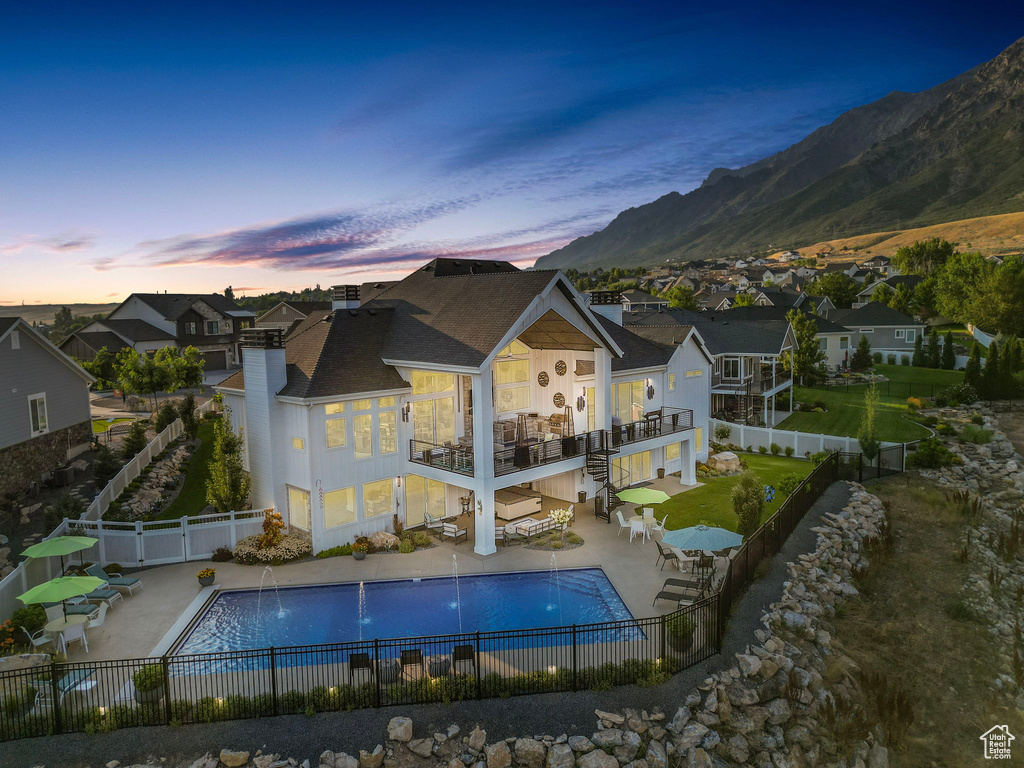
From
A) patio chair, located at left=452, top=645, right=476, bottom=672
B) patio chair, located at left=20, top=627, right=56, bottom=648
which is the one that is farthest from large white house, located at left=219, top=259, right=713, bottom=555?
patio chair, located at left=20, top=627, right=56, bottom=648

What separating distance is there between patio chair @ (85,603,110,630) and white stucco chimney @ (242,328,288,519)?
20.0ft

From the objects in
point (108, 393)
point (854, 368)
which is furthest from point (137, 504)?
point (854, 368)

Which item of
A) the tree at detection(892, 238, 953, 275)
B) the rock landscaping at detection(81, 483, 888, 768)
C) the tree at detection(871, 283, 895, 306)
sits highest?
the tree at detection(892, 238, 953, 275)

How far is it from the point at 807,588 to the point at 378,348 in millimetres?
16359

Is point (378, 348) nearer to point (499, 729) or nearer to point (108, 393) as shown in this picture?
point (499, 729)

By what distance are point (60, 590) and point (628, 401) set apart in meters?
21.0

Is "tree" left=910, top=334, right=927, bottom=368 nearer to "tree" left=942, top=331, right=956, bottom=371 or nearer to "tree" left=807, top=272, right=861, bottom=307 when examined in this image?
"tree" left=942, top=331, right=956, bottom=371

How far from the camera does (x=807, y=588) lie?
18344mm

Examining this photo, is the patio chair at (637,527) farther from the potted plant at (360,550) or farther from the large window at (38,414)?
the large window at (38,414)

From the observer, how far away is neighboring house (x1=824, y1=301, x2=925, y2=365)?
6512 centimetres

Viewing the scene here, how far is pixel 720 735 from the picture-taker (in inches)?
470

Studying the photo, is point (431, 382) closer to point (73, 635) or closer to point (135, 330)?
point (73, 635)

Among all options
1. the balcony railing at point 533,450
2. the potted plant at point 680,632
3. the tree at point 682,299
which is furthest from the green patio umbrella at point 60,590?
the tree at point 682,299

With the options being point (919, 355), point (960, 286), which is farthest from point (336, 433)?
point (960, 286)
